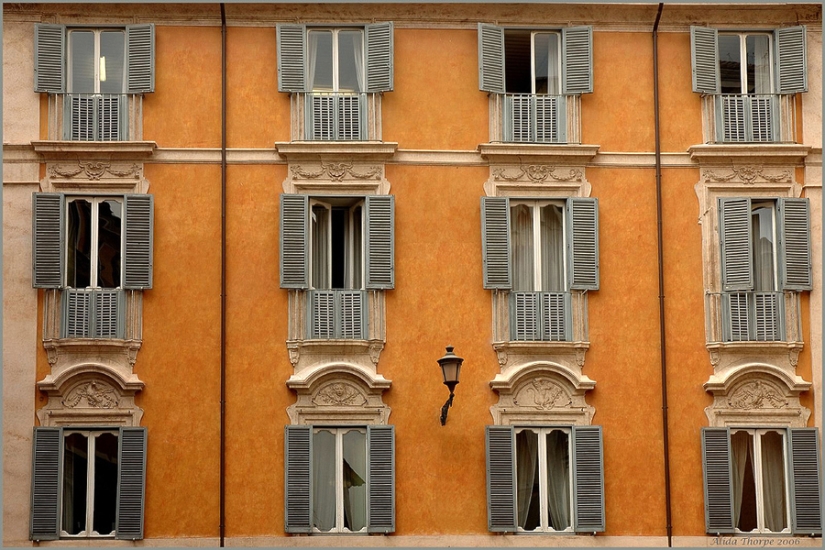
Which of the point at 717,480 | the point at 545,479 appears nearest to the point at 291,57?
the point at 545,479

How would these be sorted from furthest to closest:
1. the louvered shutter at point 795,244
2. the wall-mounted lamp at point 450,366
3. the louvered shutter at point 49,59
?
the louvered shutter at point 49,59 → the louvered shutter at point 795,244 → the wall-mounted lamp at point 450,366

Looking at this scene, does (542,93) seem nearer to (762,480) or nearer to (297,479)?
(762,480)

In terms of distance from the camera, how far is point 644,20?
973 inches

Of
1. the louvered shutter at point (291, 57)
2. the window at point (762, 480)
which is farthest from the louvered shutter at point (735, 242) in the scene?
the louvered shutter at point (291, 57)

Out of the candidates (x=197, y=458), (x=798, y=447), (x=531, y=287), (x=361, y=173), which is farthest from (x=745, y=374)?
(x=197, y=458)

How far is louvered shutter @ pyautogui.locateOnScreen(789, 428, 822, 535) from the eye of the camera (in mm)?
23109

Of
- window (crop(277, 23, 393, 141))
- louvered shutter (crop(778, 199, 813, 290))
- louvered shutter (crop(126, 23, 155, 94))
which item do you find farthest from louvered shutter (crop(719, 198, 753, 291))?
louvered shutter (crop(126, 23, 155, 94))

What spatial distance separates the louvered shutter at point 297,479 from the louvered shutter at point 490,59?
21.3 feet

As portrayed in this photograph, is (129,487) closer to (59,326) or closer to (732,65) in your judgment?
(59,326)

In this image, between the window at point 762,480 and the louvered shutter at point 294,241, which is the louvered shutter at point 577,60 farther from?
the window at point 762,480

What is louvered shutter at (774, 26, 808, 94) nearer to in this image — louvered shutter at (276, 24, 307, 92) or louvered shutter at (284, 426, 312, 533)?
louvered shutter at (276, 24, 307, 92)

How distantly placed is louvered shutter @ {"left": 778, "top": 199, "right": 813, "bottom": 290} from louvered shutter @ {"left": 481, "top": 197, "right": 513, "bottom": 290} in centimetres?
456

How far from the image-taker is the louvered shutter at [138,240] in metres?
23.4

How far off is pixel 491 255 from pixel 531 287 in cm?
88
